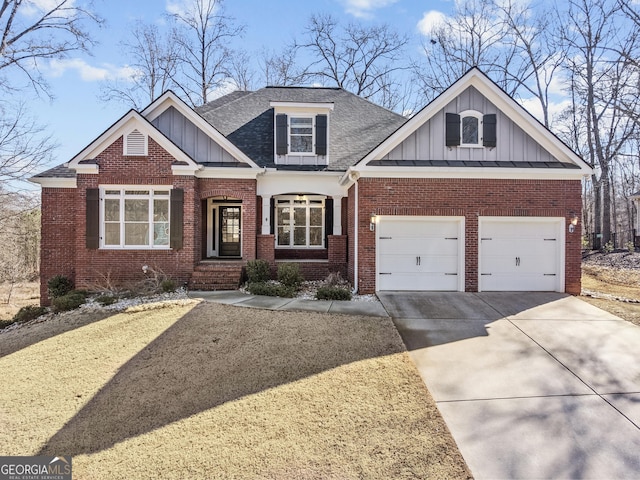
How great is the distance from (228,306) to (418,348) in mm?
4669

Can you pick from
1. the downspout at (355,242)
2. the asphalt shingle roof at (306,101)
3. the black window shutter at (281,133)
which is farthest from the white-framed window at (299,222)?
the downspout at (355,242)

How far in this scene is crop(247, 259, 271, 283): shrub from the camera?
436 inches

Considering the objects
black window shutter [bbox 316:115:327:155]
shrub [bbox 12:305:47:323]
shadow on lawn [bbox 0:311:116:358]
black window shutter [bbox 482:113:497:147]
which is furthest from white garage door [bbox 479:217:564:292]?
shrub [bbox 12:305:47:323]

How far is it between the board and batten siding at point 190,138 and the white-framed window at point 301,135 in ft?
7.66

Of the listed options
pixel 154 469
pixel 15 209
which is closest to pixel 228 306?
pixel 154 469

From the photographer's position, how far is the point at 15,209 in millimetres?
17219

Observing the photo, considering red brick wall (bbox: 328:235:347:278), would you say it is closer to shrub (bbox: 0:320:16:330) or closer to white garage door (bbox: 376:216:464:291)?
white garage door (bbox: 376:216:464:291)

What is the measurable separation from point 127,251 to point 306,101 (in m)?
9.30

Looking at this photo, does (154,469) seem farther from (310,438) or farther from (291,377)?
(291,377)

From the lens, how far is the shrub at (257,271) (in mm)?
11070

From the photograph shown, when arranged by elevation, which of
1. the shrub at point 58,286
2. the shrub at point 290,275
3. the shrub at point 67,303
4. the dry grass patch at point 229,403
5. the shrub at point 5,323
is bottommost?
the shrub at point 5,323

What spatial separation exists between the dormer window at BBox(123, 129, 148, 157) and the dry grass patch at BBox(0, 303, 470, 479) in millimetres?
5789

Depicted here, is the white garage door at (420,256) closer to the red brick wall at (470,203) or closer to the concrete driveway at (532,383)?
the red brick wall at (470,203)

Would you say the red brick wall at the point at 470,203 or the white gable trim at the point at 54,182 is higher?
the white gable trim at the point at 54,182
